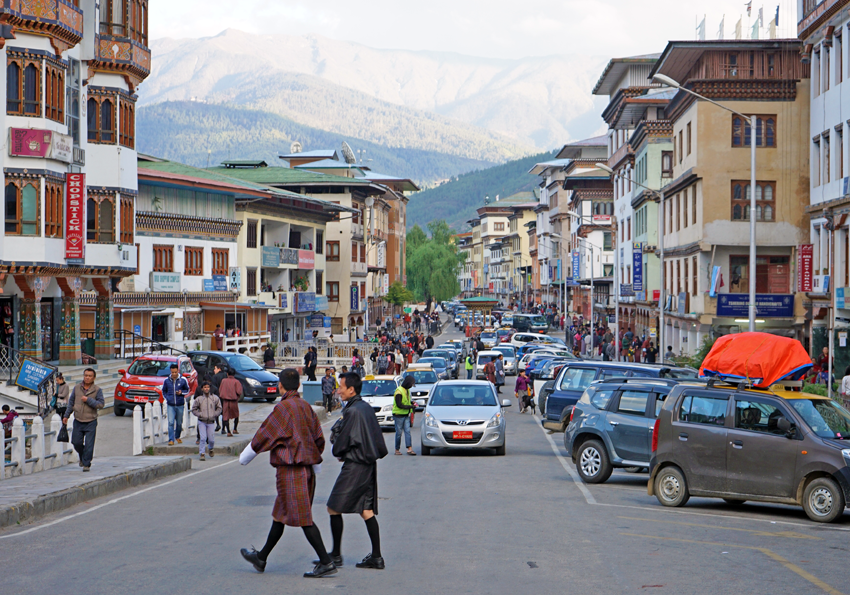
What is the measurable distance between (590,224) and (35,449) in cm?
7285

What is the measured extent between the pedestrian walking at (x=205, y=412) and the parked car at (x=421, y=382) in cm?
1140

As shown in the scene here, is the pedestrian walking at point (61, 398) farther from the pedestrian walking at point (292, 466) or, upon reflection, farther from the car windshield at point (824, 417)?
the car windshield at point (824, 417)

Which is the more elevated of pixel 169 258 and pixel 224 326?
pixel 169 258

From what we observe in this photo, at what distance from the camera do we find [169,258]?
5278 cm

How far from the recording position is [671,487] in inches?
577

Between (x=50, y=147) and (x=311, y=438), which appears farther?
(x=50, y=147)

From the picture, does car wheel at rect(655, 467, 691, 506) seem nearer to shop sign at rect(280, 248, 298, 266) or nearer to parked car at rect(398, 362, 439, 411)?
parked car at rect(398, 362, 439, 411)

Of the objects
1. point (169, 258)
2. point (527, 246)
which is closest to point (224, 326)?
point (169, 258)

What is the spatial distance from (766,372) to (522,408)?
21.1 m

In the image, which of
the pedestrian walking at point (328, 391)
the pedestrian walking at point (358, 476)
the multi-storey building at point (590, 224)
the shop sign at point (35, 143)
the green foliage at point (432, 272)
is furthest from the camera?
the green foliage at point (432, 272)

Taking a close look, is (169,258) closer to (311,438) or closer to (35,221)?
(35,221)

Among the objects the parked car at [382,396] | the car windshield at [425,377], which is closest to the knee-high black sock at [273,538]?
the parked car at [382,396]

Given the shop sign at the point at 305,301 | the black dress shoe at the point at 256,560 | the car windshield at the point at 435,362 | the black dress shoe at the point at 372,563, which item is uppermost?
the shop sign at the point at 305,301

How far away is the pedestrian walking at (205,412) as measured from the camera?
68.8 ft
